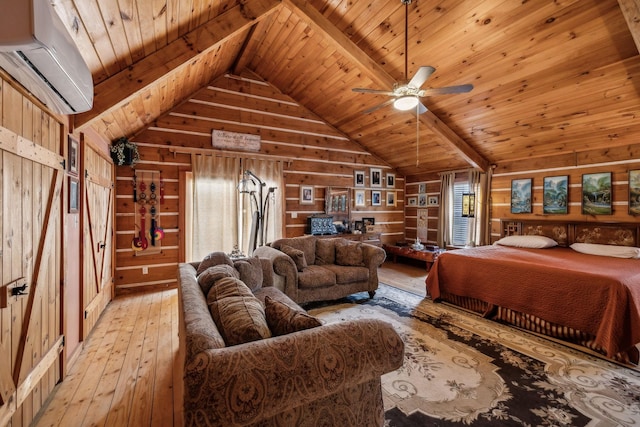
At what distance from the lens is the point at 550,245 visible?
445cm

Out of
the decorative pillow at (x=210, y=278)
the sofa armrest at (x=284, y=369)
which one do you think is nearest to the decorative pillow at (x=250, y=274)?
the decorative pillow at (x=210, y=278)

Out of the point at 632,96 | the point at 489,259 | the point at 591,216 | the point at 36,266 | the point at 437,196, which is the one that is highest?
the point at 632,96

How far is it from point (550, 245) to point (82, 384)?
239 inches

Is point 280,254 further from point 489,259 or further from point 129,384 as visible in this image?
→ point 489,259

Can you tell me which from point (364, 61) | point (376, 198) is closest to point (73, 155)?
point (364, 61)

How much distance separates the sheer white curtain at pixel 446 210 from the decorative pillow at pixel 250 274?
4776 millimetres

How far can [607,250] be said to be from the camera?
3.76 metres

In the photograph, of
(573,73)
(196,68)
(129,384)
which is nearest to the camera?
(129,384)

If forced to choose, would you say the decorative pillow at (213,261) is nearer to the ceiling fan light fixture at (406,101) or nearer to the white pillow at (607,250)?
the ceiling fan light fixture at (406,101)

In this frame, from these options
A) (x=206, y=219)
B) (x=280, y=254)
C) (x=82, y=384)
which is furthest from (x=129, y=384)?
(x=206, y=219)

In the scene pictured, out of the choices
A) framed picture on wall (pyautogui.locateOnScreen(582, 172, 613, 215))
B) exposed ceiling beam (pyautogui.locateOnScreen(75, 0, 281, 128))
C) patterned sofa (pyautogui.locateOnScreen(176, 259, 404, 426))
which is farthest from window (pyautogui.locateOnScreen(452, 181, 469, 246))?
patterned sofa (pyautogui.locateOnScreen(176, 259, 404, 426))

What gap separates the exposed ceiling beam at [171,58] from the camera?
249 centimetres

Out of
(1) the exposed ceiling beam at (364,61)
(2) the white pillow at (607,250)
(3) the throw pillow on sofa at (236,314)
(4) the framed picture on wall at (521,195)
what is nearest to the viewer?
(3) the throw pillow on sofa at (236,314)

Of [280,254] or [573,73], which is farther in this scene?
[280,254]
